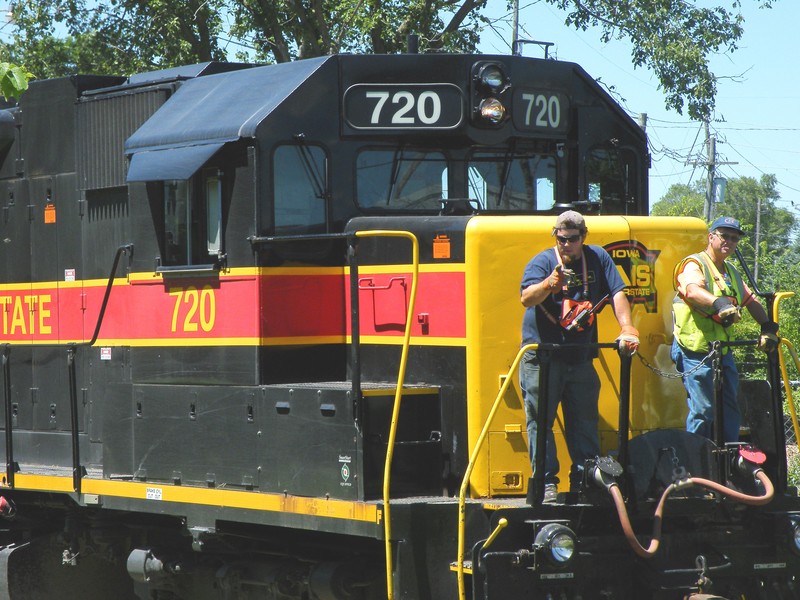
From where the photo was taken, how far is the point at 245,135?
6.75m

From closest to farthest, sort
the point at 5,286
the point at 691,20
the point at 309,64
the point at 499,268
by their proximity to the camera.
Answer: the point at 499,268, the point at 309,64, the point at 5,286, the point at 691,20

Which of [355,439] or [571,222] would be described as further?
[355,439]

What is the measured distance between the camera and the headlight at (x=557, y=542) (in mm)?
5809

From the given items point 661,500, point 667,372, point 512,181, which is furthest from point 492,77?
point 661,500

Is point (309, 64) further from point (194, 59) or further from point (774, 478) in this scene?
point (194, 59)

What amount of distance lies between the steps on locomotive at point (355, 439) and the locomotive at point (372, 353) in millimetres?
16

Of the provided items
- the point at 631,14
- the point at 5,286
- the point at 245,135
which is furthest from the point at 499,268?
the point at 631,14

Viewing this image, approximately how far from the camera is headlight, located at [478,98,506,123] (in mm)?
7105

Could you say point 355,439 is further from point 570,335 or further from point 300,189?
point 300,189

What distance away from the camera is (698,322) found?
6727 mm

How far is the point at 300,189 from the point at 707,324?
8.14ft

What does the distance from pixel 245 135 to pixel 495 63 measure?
62.0 inches

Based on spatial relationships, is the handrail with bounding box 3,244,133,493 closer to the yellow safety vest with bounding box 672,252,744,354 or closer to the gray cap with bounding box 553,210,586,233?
the gray cap with bounding box 553,210,586,233

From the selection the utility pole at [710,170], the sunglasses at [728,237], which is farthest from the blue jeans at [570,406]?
the utility pole at [710,170]
